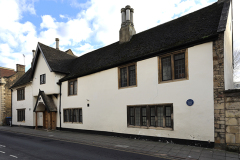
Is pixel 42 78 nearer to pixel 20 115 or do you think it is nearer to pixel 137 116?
pixel 20 115

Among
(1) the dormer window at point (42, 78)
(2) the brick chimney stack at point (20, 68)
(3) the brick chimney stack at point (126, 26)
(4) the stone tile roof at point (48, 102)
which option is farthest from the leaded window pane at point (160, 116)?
(2) the brick chimney stack at point (20, 68)

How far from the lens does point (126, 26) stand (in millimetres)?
16891

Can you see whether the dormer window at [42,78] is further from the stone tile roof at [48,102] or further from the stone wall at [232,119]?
the stone wall at [232,119]

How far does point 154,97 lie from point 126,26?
8363 millimetres

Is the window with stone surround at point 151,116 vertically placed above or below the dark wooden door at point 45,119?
above

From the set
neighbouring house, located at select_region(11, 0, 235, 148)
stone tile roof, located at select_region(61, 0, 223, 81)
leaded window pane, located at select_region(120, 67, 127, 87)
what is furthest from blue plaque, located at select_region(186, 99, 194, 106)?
leaded window pane, located at select_region(120, 67, 127, 87)

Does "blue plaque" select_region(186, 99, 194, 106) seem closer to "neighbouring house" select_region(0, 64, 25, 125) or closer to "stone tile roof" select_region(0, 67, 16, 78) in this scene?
"neighbouring house" select_region(0, 64, 25, 125)

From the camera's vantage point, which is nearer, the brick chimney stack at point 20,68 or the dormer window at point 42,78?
the dormer window at point 42,78

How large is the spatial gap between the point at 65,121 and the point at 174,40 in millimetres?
13843

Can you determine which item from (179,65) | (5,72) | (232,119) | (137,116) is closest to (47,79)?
(137,116)

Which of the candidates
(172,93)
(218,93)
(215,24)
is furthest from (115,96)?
(215,24)

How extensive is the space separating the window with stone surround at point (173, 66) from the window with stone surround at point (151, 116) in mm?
1821

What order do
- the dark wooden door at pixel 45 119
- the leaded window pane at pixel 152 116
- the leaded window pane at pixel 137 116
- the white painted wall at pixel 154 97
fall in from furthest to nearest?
the dark wooden door at pixel 45 119
the leaded window pane at pixel 137 116
the leaded window pane at pixel 152 116
the white painted wall at pixel 154 97

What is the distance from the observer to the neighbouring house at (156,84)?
9453 millimetres
